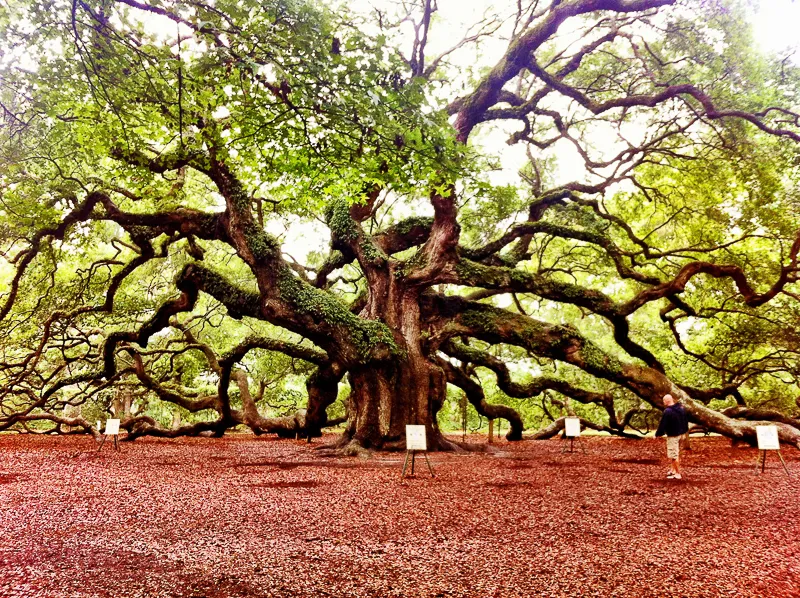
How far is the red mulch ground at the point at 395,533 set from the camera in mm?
3334

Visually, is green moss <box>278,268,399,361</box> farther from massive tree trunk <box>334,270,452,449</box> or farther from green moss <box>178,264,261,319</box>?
green moss <box>178,264,261,319</box>

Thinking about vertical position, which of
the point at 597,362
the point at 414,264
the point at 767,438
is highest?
the point at 414,264

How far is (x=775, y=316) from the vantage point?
14.8 meters

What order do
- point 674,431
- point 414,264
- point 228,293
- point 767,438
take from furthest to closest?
point 414,264, point 228,293, point 767,438, point 674,431

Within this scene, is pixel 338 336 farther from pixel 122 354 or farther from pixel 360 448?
pixel 122 354

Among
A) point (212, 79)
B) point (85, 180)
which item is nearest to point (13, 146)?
point (85, 180)

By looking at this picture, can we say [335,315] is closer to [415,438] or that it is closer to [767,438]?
[415,438]

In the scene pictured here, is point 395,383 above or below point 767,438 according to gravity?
above

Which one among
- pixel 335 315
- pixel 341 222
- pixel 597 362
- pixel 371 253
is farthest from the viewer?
pixel 341 222

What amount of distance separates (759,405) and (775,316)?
4628 mm

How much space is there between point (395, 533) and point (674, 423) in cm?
554

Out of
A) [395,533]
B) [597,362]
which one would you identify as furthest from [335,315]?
[395,533]

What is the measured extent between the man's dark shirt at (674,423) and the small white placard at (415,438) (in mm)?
3635

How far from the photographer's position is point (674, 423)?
8.12 meters
